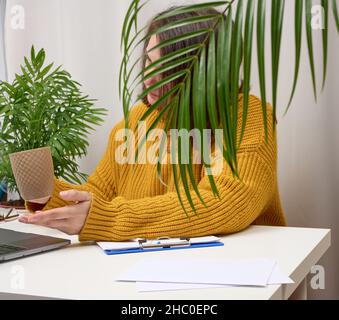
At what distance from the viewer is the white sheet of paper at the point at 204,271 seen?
3.03ft

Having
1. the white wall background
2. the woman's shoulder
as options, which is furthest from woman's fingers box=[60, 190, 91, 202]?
the white wall background

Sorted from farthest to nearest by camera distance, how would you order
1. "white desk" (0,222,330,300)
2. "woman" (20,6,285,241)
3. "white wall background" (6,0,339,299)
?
1. "white wall background" (6,0,339,299)
2. "woman" (20,6,285,241)
3. "white desk" (0,222,330,300)

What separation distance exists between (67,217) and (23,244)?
0.10m

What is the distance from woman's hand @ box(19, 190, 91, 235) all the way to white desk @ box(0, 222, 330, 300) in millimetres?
43

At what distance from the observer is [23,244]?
3.86ft

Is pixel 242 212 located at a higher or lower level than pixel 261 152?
lower

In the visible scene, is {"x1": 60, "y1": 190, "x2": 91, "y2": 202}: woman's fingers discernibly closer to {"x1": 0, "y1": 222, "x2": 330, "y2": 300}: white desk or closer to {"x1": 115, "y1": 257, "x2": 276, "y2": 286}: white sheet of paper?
{"x1": 0, "y1": 222, "x2": 330, "y2": 300}: white desk

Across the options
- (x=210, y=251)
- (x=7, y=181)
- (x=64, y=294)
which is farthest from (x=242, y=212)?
(x=7, y=181)

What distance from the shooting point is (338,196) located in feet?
5.57

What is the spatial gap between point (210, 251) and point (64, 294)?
1.15 feet

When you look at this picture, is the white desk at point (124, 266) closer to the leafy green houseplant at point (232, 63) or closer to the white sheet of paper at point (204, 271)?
the white sheet of paper at point (204, 271)

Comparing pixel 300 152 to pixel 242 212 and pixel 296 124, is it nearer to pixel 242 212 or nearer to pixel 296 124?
pixel 296 124

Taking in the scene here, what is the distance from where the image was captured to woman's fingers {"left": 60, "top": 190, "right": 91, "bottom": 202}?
46.4 inches

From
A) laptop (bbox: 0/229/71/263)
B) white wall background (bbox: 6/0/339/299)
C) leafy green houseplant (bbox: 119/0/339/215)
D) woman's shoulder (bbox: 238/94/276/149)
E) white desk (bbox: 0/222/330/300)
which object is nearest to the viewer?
leafy green houseplant (bbox: 119/0/339/215)
